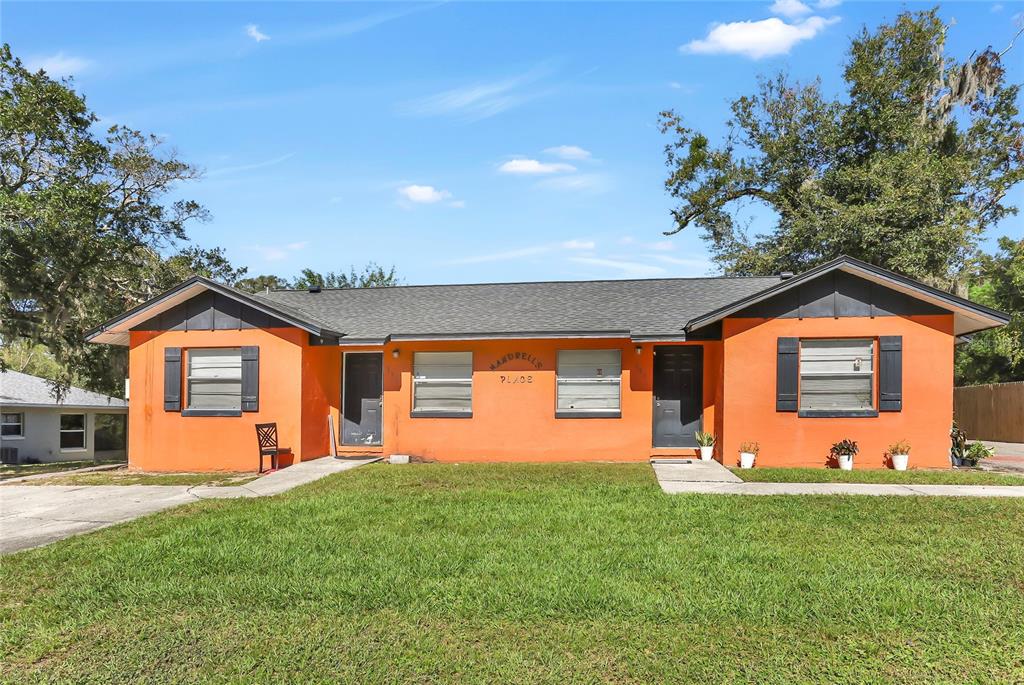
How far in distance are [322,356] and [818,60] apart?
2037cm

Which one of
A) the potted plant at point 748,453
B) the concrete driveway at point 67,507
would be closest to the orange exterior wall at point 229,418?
the concrete driveway at point 67,507

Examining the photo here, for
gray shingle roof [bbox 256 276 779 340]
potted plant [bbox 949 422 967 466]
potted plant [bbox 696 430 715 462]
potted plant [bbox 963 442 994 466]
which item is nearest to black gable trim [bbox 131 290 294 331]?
gray shingle roof [bbox 256 276 779 340]

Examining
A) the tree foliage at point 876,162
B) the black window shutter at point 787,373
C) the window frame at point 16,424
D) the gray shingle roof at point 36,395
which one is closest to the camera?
the black window shutter at point 787,373

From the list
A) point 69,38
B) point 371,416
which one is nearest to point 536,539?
point 371,416

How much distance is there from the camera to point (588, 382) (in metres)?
13.7

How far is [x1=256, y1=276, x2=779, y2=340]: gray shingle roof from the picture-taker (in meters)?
13.7

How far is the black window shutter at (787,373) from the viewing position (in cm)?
1238

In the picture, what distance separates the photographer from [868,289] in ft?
40.4

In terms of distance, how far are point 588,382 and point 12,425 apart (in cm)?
2520

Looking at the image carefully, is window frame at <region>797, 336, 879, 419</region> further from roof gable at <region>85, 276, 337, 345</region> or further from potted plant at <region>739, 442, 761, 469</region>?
roof gable at <region>85, 276, 337, 345</region>

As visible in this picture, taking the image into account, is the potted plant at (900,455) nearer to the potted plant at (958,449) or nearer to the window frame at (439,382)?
the potted plant at (958,449)

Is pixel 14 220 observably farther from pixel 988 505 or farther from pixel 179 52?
pixel 988 505

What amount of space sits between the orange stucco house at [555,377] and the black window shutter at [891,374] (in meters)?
0.03

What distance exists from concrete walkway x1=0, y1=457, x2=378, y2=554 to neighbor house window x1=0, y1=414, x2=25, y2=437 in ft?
59.2
